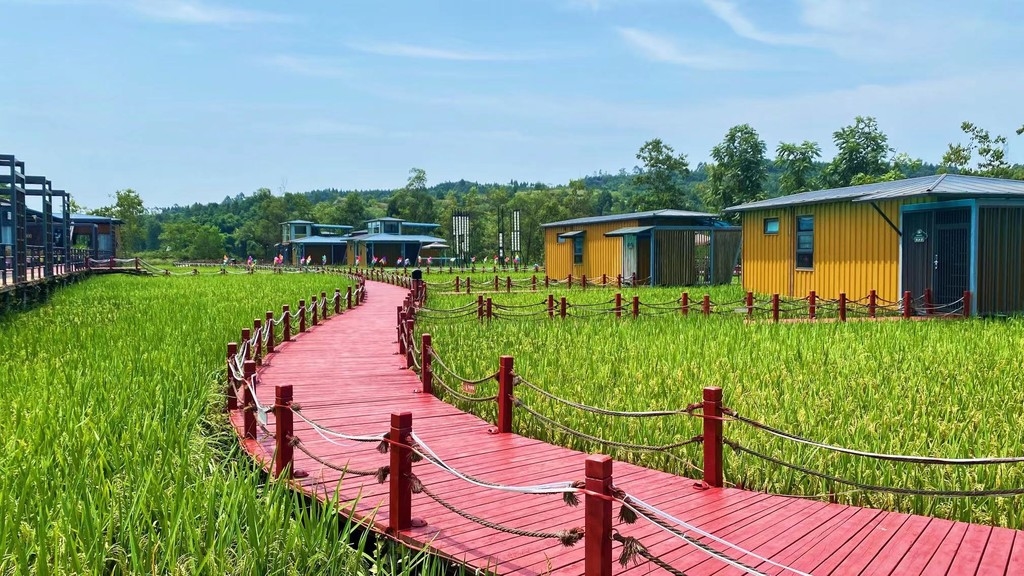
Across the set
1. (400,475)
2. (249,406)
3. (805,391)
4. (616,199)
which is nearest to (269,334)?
(249,406)

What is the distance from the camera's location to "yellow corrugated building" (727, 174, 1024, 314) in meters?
16.8

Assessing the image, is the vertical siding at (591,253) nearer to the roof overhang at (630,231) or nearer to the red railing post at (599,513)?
the roof overhang at (630,231)

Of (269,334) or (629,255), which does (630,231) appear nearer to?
(629,255)

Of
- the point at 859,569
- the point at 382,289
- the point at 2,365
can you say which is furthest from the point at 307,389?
the point at 382,289

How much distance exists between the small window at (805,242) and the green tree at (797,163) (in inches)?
1248

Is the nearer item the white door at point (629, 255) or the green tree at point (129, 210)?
the white door at point (629, 255)

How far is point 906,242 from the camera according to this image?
18.6 metres

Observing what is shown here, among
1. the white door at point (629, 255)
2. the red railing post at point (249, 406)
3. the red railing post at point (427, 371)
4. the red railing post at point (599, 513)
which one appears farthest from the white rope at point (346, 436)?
the white door at point (629, 255)

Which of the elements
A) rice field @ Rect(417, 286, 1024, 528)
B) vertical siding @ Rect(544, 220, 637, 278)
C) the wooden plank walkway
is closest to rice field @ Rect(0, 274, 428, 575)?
the wooden plank walkway

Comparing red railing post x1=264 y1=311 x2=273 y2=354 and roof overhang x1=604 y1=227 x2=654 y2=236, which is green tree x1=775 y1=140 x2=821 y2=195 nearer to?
roof overhang x1=604 y1=227 x2=654 y2=236

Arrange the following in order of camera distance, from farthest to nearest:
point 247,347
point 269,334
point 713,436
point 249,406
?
1. point 269,334
2. point 247,347
3. point 249,406
4. point 713,436

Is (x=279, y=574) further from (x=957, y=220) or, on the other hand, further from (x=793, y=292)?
(x=793, y=292)

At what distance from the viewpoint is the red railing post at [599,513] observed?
3.71 meters

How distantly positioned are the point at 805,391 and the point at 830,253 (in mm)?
13734
